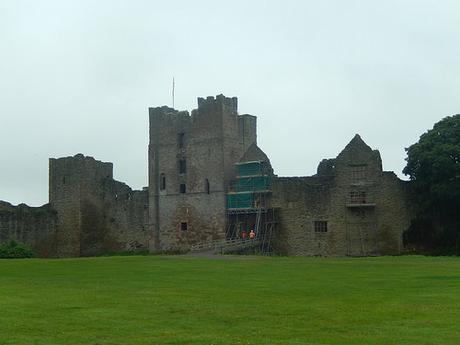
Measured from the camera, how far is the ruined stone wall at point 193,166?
59125 millimetres

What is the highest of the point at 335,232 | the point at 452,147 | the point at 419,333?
the point at 452,147

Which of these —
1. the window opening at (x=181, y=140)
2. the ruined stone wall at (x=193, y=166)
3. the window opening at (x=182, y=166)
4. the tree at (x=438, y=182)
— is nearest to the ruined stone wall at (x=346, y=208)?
the tree at (x=438, y=182)

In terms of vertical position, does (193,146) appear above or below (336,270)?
above

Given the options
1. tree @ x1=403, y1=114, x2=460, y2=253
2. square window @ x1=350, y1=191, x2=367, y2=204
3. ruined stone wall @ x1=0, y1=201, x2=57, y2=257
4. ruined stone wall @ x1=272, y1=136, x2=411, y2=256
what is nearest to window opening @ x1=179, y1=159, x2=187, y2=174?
ruined stone wall @ x1=272, y1=136, x2=411, y2=256

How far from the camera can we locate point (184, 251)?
58.6 m

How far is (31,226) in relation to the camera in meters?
62.2

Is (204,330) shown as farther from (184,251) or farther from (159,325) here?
(184,251)

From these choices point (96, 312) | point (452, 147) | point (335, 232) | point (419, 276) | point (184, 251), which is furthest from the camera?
point (184, 251)

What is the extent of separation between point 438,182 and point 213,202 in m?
17.9

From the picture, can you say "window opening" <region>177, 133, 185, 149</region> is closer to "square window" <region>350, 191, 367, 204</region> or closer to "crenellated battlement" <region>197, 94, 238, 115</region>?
"crenellated battlement" <region>197, 94, 238, 115</region>

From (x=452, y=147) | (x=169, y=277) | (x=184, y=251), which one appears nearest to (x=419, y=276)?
(x=169, y=277)

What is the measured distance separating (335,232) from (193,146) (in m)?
13.6

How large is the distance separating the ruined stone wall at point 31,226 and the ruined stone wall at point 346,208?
1909 cm

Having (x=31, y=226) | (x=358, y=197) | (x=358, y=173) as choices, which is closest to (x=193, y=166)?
(x=358, y=173)
